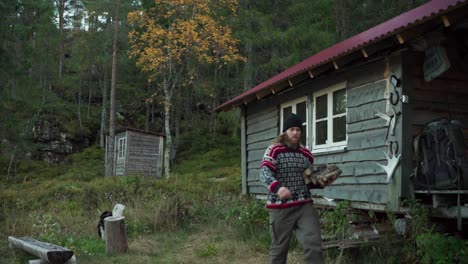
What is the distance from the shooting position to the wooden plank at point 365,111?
7639mm

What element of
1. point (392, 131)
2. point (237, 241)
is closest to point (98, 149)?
point (237, 241)

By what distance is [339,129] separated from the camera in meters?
8.95

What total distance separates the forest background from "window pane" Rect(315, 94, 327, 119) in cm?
230

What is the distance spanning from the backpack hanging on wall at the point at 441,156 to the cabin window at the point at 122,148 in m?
20.8

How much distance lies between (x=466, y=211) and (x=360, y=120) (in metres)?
2.83

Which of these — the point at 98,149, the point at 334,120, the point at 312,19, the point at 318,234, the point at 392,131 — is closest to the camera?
the point at 318,234

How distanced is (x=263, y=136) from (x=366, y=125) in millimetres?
4407

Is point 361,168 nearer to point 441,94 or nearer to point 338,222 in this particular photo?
point 338,222

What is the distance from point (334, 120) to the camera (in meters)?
9.06

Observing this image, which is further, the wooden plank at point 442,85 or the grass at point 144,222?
the grass at point 144,222

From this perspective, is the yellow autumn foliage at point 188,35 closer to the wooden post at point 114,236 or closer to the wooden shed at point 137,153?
the wooden shed at point 137,153

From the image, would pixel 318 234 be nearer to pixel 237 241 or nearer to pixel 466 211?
pixel 466 211

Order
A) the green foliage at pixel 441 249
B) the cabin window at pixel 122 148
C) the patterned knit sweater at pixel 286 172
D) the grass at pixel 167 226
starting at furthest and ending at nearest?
the cabin window at pixel 122 148
the grass at pixel 167 226
the green foliage at pixel 441 249
the patterned knit sweater at pixel 286 172

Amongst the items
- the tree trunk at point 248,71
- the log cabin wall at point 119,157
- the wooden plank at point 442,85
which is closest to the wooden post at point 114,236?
the wooden plank at point 442,85
